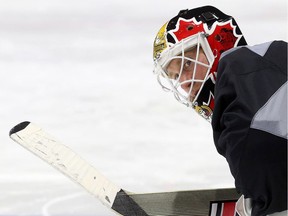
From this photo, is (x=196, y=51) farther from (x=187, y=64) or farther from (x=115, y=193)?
(x=115, y=193)

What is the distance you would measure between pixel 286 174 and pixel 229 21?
0.55 metres

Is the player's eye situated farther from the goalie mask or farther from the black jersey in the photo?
the black jersey

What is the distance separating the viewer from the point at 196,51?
1689 millimetres

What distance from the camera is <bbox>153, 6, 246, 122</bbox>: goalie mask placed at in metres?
1.66

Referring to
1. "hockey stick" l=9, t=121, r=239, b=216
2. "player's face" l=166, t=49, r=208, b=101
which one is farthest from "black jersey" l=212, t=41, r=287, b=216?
"hockey stick" l=9, t=121, r=239, b=216

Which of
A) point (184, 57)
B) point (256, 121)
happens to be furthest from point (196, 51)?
point (256, 121)

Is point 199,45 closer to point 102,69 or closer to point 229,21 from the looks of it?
point 229,21

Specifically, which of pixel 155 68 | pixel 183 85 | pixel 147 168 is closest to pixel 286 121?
pixel 183 85

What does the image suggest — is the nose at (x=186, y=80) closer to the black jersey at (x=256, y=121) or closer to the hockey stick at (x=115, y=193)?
the black jersey at (x=256, y=121)

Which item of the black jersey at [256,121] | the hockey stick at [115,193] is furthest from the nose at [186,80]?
the hockey stick at [115,193]

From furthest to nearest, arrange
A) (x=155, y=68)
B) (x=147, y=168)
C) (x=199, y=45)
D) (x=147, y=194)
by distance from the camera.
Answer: (x=147, y=168), (x=147, y=194), (x=155, y=68), (x=199, y=45)

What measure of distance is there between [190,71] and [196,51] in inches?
2.5

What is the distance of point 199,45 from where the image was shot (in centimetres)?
168

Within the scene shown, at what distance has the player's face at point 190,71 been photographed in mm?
1663
